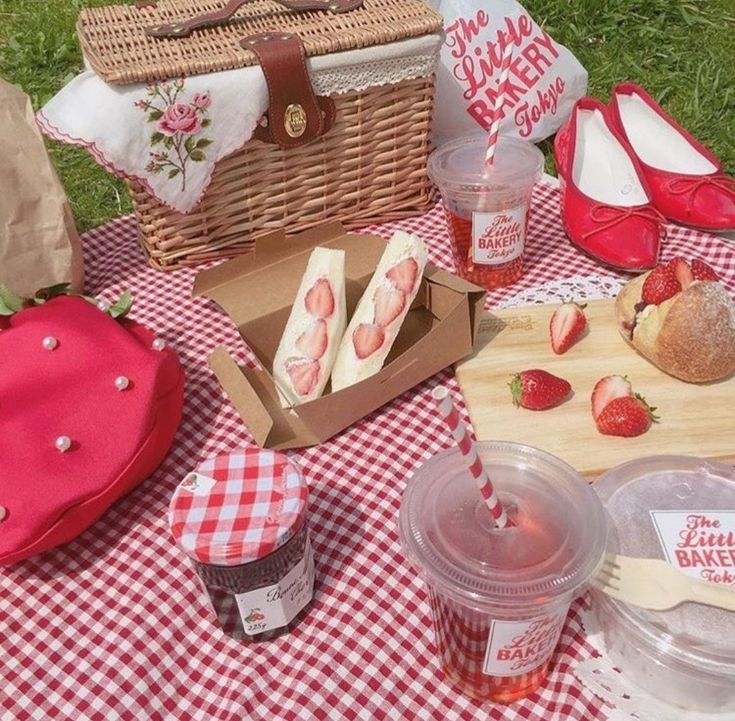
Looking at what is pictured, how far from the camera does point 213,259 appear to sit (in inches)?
75.4

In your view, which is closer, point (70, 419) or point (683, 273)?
point (70, 419)

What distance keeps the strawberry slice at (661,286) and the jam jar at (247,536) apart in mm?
809

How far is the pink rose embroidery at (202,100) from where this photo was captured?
1.64m

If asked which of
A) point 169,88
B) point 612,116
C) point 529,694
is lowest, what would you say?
point 529,694

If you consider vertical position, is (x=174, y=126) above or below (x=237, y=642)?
above

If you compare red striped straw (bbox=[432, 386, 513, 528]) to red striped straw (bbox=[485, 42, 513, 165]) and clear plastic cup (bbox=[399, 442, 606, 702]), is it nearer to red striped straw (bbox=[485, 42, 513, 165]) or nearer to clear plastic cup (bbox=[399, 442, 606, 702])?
clear plastic cup (bbox=[399, 442, 606, 702])

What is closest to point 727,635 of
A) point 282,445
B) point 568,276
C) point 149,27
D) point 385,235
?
point 282,445

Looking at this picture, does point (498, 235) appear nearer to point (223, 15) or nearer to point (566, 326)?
point (566, 326)

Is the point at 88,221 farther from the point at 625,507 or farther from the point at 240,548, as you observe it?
the point at 625,507

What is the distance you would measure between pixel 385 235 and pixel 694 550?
1217mm

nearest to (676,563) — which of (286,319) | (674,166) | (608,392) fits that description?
(608,392)

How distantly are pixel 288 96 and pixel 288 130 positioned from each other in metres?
0.08

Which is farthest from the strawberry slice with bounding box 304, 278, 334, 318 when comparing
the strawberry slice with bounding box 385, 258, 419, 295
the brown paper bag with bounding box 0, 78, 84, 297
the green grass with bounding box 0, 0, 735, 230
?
the green grass with bounding box 0, 0, 735, 230

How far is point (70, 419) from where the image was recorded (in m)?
1.19
